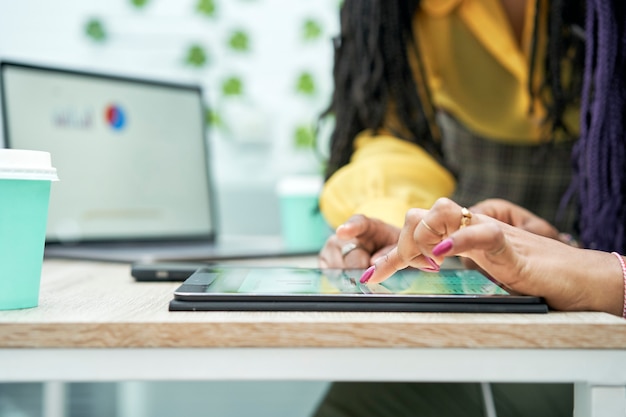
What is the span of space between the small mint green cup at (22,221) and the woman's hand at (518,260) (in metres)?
0.24

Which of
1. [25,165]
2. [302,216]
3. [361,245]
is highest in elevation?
[25,165]

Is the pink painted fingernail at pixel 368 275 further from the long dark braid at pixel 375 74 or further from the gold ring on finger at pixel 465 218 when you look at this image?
the long dark braid at pixel 375 74

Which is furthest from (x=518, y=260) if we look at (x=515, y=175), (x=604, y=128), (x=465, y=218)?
(x=515, y=175)

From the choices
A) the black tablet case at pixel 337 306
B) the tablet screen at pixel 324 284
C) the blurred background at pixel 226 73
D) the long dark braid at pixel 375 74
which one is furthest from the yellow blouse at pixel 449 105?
the blurred background at pixel 226 73

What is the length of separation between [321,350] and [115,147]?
0.84 meters

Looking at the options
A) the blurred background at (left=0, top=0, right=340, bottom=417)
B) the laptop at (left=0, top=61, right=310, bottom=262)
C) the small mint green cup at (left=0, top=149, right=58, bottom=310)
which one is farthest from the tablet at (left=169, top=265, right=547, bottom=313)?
the blurred background at (left=0, top=0, right=340, bottom=417)

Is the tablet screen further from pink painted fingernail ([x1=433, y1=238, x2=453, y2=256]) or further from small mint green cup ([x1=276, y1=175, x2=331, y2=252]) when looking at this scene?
small mint green cup ([x1=276, y1=175, x2=331, y2=252])

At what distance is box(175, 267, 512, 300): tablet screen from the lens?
0.44m

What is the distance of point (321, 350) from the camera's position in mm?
397

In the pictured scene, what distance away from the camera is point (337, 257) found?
25.2 inches

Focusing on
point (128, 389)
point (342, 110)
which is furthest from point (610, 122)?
point (128, 389)

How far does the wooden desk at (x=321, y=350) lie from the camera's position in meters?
0.39

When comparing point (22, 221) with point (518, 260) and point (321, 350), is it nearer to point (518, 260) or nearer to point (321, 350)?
point (321, 350)

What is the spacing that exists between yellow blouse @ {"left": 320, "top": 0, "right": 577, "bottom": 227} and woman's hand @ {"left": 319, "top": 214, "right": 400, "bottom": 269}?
39mm
